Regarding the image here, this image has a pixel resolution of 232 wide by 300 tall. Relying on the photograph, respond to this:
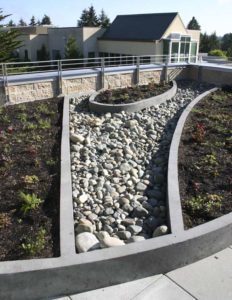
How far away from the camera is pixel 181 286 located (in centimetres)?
382

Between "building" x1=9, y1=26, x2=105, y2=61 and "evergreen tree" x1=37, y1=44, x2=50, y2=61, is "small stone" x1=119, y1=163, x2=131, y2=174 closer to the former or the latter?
"building" x1=9, y1=26, x2=105, y2=61

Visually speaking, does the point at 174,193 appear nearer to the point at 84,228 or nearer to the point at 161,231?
the point at 161,231

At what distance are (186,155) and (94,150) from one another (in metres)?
2.11

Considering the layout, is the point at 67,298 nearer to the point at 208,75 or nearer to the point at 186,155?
the point at 186,155

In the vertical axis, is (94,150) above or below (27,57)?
below

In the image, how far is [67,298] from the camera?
368 cm

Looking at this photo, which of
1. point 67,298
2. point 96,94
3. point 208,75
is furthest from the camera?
point 208,75

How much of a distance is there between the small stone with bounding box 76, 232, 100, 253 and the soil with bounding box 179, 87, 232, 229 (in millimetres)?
1314

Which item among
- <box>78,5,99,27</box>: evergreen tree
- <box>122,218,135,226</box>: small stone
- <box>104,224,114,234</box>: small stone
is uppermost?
<box>78,5,99,27</box>: evergreen tree

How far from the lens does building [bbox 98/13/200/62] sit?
24828mm

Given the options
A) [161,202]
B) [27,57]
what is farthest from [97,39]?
[161,202]

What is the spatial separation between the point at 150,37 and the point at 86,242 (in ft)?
77.5

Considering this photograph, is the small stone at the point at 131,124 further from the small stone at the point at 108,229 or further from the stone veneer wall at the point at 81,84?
the small stone at the point at 108,229

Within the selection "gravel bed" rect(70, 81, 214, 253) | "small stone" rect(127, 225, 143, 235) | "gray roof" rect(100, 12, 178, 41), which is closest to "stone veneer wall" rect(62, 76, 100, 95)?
"gravel bed" rect(70, 81, 214, 253)
